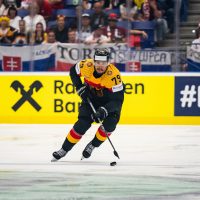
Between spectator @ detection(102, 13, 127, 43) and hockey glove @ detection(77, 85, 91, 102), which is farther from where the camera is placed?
spectator @ detection(102, 13, 127, 43)

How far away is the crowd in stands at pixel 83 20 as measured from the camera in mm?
15469

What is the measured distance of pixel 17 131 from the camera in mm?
14164

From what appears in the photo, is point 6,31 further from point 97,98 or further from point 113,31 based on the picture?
point 97,98

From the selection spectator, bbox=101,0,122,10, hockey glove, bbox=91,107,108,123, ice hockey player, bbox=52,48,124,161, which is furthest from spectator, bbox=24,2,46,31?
hockey glove, bbox=91,107,108,123

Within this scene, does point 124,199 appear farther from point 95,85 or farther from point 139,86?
point 139,86

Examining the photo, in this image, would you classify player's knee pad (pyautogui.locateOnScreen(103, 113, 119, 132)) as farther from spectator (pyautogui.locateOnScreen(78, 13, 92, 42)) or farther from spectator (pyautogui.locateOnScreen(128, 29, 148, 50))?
spectator (pyautogui.locateOnScreen(78, 13, 92, 42))

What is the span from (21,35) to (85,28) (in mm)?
1150

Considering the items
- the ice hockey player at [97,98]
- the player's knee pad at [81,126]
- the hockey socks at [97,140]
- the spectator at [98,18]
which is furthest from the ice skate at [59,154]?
the spectator at [98,18]

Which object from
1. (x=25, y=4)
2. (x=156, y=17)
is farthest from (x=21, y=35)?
(x=156, y=17)

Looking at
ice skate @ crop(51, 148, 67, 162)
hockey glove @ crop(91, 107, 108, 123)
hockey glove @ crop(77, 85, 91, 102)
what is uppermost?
hockey glove @ crop(77, 85, 91, 102)

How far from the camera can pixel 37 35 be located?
618 inches

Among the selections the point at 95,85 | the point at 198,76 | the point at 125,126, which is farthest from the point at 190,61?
the point at 95,85

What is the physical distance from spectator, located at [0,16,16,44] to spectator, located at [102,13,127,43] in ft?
5.39

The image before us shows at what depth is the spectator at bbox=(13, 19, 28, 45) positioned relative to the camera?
1572 cm
